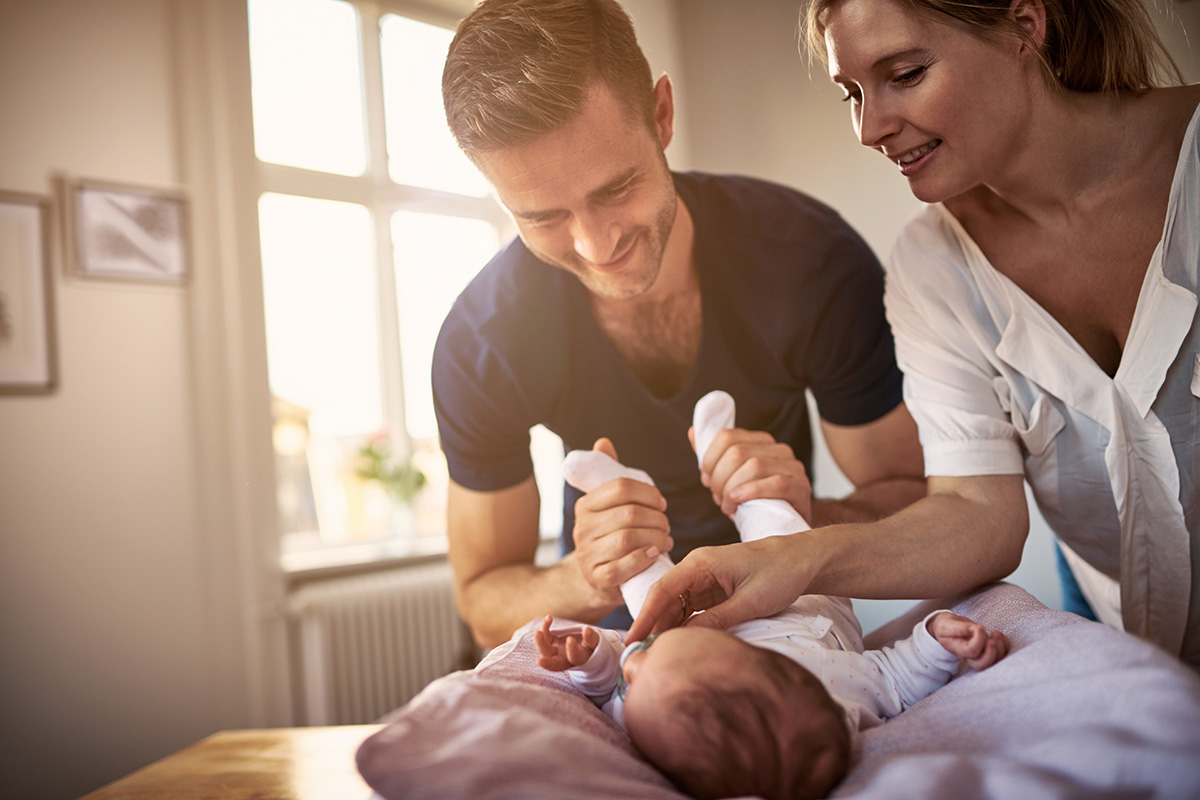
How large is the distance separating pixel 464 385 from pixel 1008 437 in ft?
2.44

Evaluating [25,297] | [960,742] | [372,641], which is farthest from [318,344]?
[960,742]

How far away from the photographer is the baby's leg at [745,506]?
0.86 meters

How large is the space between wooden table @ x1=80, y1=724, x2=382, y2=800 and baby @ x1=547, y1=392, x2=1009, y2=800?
36cm

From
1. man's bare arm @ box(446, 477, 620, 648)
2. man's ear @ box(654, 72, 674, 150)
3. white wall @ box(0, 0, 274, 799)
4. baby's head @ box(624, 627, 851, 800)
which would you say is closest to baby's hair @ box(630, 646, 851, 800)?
baby's head @ box(624, 627, 851, 800)

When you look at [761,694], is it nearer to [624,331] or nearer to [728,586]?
[728,586]

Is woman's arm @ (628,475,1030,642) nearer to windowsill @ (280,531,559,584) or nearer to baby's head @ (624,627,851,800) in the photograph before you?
baby's head @ (624,627,851,800)

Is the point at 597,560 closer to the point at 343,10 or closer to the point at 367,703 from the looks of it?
the point at 343,10

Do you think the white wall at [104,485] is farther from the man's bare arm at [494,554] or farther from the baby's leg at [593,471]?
the baby's leg at [593,471]

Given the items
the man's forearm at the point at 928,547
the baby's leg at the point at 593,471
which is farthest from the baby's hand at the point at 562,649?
the man's forearm at the point at 928,547

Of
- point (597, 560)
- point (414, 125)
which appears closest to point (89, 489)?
point (414, 125)

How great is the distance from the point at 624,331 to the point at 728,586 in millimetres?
440

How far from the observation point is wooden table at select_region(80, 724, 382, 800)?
3.03ft

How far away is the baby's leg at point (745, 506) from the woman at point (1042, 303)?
1.9 inches

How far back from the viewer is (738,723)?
1.96 feet
